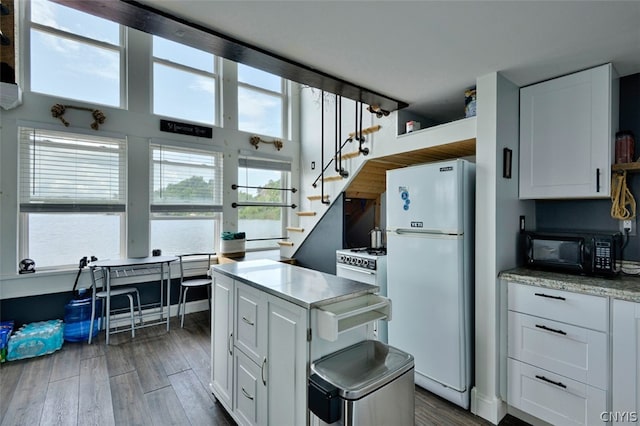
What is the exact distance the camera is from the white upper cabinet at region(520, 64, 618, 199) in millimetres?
2024

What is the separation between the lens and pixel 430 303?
2422 mm

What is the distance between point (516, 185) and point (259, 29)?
2190mm

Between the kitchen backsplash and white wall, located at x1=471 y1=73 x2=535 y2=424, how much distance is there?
1.87 ft

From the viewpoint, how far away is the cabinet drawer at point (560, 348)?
70.6 inches

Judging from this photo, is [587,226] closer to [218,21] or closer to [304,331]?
[304,331]

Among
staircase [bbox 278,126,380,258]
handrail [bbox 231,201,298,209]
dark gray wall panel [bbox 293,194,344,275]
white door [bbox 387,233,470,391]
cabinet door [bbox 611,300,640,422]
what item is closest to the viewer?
cabinet door [bbox 611,300,640,422]

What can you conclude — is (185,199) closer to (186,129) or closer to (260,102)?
(186,129)

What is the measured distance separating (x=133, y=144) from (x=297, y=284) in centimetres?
331

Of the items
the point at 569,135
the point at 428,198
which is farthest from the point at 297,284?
the point at 569,135

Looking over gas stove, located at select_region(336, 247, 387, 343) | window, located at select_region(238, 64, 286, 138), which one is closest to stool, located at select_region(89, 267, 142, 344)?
gas stove, located at select_region(336, 247, 387, 343)

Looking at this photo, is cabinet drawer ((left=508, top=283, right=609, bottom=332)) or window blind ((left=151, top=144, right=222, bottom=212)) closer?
cabinet drawer ((left=508, top=283, right=609, bottom=332))

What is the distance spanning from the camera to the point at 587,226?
240 centimetres

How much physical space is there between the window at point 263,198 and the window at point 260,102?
1.88ft

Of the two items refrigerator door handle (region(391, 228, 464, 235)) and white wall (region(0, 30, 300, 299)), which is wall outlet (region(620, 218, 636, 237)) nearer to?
refrigerator door handle (region(391, 228, 464, 235))
